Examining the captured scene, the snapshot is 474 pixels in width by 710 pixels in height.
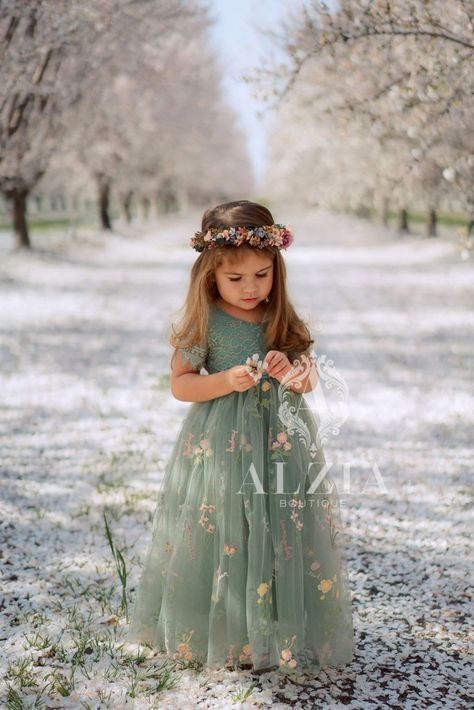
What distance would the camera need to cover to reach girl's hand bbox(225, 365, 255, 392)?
248 cm

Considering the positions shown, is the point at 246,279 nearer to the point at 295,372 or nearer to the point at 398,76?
the point at 295,372

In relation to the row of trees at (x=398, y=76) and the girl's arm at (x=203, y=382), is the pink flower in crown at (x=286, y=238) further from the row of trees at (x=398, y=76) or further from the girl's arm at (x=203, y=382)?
the row of trees at (x=398, y=76)

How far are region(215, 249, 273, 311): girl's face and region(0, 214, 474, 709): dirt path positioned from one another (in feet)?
1.44

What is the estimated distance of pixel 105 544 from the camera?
155 inches

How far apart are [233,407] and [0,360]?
20.9ft

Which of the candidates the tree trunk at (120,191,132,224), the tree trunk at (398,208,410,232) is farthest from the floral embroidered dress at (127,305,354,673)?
the tree trunk at (120,191,132,224)

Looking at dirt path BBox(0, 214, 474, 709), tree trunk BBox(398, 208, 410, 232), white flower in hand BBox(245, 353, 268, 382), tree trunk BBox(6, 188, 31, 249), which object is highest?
tree trunk BBox(398, 208, 410, 232)

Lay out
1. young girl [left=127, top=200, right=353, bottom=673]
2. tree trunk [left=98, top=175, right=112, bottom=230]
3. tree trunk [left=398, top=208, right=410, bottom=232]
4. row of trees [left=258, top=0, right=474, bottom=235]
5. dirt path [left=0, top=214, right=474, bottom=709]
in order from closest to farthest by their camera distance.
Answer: young girl [left=127, top=200, right=353, bottom=673]
dirt path [left=0, top=214, right=474, bottom=709]
row of trees [left=258, top=0, right=474, bottom=235]
tree trunk [left=98, top=175, right=112, bottom=230]
tree trunk [left=398, top=208, right=410, bottom=232]

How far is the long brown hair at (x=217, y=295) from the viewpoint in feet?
8.56

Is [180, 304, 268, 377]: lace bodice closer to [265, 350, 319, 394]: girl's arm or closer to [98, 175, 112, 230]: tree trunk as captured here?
[265, 350, 319, 394]: girl's arm

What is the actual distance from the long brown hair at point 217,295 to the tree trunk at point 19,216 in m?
16.9

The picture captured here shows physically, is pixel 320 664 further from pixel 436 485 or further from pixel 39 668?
pixel 436 485

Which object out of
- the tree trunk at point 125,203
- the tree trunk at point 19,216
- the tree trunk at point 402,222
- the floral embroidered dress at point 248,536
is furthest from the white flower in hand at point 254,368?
the tree trunk at point 125,203

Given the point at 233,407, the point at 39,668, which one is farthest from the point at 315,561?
the point at 39,668
